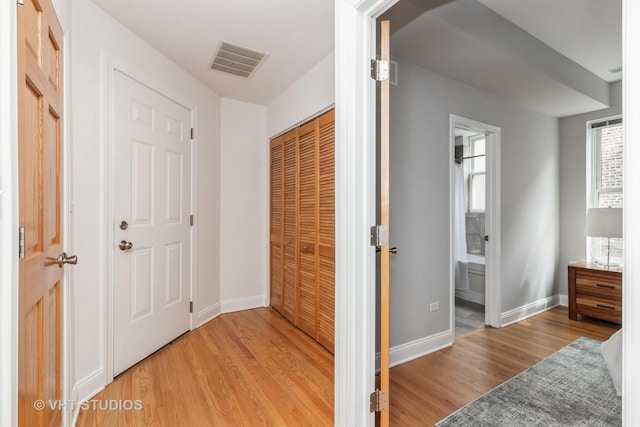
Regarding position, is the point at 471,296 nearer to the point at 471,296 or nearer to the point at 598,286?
the point at 471,296

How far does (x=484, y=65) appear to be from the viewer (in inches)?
97.1

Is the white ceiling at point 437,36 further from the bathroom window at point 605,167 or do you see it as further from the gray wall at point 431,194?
the bathroom window at point 605,167

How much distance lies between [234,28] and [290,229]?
1.84m

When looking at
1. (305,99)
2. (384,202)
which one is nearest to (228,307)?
(305,99)

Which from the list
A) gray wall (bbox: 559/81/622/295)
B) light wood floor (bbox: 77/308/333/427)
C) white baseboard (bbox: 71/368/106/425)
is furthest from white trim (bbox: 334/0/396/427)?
gray wall (bbox: 559/81/622/295)

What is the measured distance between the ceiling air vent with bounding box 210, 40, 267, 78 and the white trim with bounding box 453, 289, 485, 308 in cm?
377

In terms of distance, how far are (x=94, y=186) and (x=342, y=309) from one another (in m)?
1.78

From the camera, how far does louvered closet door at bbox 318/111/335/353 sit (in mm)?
2496

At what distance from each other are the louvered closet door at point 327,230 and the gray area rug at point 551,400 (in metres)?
1.10

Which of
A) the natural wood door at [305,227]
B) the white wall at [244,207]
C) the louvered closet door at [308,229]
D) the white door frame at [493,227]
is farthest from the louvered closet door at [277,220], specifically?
the white door frame at [493,227]

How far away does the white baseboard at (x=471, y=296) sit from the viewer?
3.98 meters

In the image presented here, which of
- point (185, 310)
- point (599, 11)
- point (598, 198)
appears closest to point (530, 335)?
point (598, 198)

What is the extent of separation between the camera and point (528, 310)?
3443mm

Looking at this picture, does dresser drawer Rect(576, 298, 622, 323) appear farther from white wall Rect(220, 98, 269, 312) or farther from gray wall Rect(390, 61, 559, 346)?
white wall Rect(220, 98, 269, 312)
